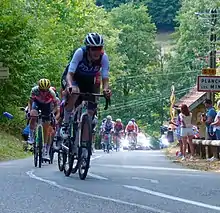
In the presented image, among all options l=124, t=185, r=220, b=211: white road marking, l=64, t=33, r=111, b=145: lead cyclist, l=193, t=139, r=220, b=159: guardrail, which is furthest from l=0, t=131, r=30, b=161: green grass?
l=124, t=185, r=220, b=211: white road marking

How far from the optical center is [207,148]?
19938 mm

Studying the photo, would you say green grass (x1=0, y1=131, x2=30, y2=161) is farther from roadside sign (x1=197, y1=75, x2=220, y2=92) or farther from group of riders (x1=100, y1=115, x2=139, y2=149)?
roadside sign (x1=197, y1=75, x2=220, y2=92)

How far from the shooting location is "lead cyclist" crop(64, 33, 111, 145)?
34.8ft

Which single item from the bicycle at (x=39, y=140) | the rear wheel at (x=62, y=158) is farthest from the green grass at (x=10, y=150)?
the rear wheel at (x=62, y=158)

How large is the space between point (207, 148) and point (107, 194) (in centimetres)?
1140

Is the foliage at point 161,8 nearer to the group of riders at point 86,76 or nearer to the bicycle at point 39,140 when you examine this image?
the bicycle at point 39,140

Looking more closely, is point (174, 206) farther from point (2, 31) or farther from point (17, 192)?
point (2, 31)

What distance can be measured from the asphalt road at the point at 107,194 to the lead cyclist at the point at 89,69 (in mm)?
983

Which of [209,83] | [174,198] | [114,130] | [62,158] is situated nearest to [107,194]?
[174,198]

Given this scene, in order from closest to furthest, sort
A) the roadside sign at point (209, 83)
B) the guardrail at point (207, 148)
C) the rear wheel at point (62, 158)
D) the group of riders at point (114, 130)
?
the rear wheel at point (62, 158) → the guardrail at point (207, 148) → the roadside sign at point (209, 83) → the group of riders at point (114, 130)

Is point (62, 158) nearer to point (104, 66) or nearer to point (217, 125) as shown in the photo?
point (104, 66)

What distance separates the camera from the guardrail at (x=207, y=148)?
18703mm

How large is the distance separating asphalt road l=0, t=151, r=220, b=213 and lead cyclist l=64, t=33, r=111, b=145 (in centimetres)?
98

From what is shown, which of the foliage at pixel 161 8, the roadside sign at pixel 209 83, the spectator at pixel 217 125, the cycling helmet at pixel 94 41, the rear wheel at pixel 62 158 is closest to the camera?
the cycling helmet at pixel 94 41
